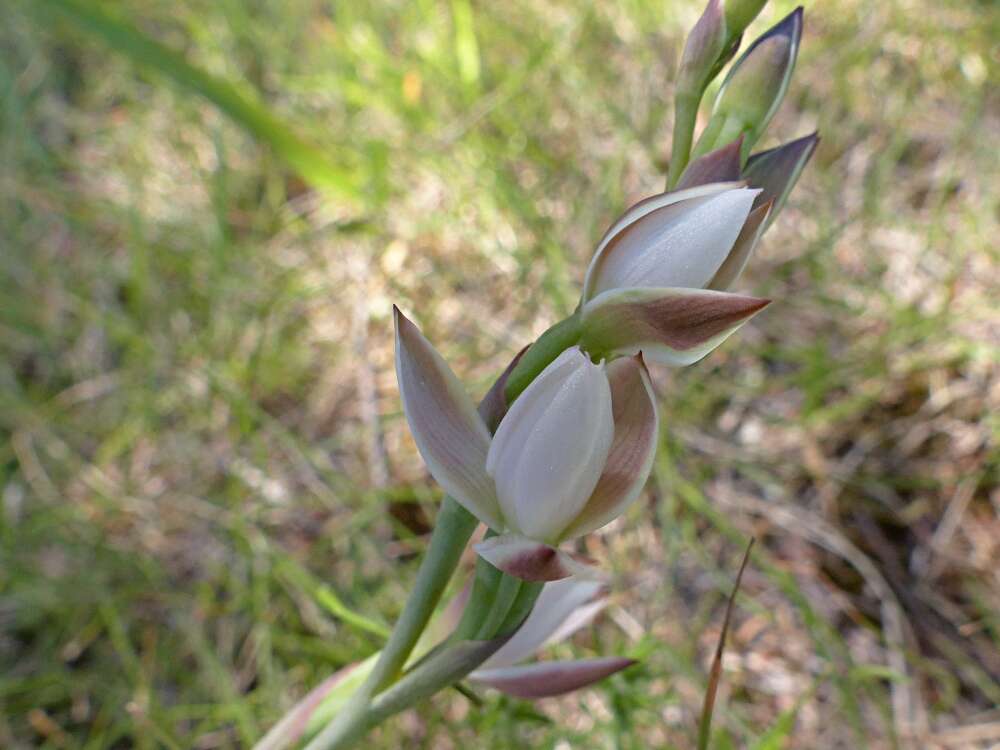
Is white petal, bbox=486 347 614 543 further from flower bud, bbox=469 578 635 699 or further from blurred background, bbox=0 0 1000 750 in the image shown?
blurred background, bbox=0 0 1000 750

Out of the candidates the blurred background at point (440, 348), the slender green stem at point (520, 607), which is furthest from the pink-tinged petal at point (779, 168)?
the blurred background at point (440, 348)

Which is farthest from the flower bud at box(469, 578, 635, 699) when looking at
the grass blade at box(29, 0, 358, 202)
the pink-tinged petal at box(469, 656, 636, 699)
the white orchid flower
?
the grass blade at box(29, 0, 358, 202)

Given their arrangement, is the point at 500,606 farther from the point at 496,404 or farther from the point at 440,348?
the point at 440,348

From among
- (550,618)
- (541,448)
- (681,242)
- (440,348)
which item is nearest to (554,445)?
(541,448)

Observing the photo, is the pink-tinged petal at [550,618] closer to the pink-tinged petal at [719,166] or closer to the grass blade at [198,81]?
the pink-tinged petal at [719,166]

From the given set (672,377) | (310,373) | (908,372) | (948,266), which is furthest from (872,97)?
(310,373)
